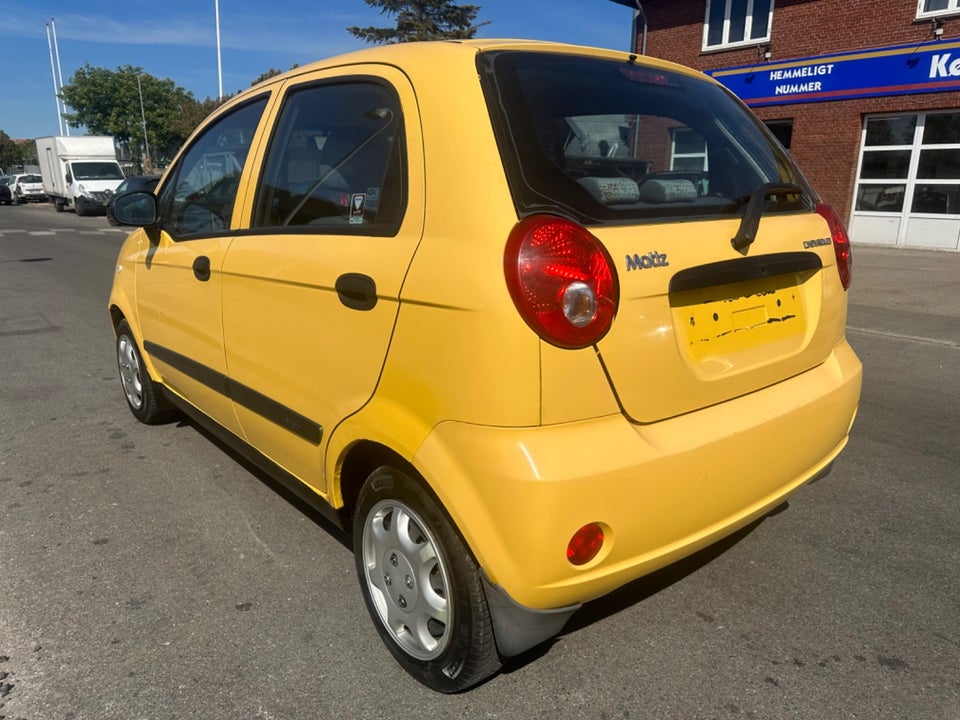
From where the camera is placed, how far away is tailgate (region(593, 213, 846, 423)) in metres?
1.85

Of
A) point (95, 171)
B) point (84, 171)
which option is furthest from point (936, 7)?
point (84, 171)

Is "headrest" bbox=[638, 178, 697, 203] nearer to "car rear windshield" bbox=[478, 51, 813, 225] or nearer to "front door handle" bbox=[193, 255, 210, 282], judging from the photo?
"car rear windshield" bbox=[478, 51, 813, 225]

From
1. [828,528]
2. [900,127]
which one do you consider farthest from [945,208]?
[828,528]

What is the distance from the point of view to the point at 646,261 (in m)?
1.88

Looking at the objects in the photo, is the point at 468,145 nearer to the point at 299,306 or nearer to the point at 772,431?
the point at 299,306

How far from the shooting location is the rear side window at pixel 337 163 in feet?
7.08

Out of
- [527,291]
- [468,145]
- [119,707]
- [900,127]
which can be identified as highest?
[900,127]

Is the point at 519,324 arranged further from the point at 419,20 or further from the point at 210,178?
the point at 419,20

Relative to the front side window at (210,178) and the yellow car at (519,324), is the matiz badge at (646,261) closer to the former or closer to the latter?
the yellow car at (519,324)

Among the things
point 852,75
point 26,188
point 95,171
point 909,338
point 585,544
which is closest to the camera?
point 585,544

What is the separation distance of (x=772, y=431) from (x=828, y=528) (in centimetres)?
124

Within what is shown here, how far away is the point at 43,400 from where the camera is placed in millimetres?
5047

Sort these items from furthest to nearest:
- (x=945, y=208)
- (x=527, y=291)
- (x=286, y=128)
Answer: (x=945, y=208) < (x=286, y=128) < (x=527, y=291)

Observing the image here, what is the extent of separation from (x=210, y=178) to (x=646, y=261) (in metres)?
2.22
